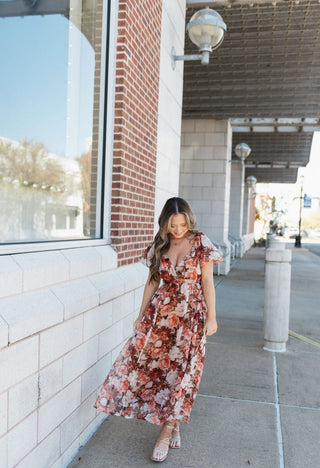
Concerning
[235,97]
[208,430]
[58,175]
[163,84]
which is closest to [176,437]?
[208,430]

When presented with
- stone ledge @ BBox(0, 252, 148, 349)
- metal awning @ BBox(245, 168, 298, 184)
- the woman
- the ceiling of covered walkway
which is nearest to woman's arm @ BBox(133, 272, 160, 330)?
the woman

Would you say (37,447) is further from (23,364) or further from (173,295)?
(173,295)

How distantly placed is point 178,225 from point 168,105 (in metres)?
3.20

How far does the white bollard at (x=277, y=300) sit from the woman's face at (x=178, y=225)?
2707 millimetres

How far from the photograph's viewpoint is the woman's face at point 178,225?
120 inches

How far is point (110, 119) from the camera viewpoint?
386 cm

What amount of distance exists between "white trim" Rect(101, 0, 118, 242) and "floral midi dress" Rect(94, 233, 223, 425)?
0.83 m

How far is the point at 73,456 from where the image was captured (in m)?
2.96

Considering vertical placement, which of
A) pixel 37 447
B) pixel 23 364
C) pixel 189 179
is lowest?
pixel 37 447

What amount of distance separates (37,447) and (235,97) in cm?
979

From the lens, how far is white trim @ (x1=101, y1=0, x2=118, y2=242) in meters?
3.85

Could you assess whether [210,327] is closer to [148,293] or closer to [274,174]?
[148,293]

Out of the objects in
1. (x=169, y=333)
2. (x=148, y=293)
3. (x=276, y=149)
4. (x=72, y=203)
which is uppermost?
(x=276, y=149)

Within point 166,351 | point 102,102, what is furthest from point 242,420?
point 102,102
